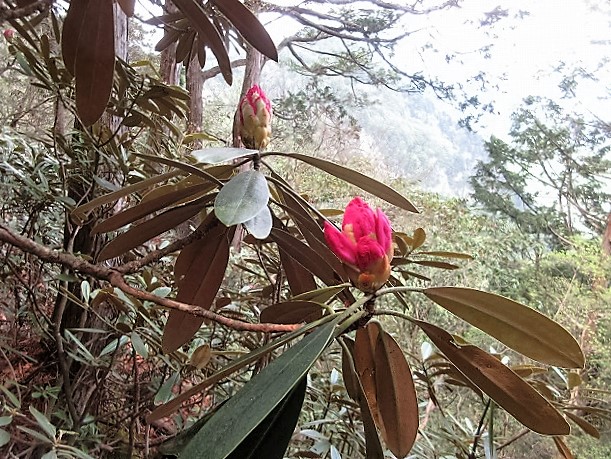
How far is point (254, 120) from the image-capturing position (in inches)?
18.3

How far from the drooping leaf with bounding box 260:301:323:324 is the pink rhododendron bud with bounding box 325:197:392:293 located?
0.28ft

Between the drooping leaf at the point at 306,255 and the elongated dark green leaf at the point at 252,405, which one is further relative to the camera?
the drooping leaf at the point at 306,255

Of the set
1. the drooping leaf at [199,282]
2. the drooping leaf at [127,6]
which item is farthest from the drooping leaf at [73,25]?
the drooping leaf at [199,282]

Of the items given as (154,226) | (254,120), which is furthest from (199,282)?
(254,120)

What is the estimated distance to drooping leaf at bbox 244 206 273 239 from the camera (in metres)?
0.31

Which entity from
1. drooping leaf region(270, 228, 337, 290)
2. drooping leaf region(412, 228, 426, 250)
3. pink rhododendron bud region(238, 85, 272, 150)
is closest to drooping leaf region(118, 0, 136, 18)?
pink rhododendron bud region(238, 85, 272, 150)

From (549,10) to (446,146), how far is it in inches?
85.8

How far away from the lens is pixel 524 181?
167 inches

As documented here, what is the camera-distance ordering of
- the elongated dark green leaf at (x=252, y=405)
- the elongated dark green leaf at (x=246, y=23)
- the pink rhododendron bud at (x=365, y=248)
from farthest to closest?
the elongated dark green leaf at (x=246, y=23) < the pink rhododendron bud at (x=365, y=248) < the elongated dark green leaf at (x=252, y=405)

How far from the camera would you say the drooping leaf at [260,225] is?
31cm

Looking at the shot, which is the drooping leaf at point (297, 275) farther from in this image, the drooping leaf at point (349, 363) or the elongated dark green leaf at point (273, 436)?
the elongated dark green leaf at point (273, 436)

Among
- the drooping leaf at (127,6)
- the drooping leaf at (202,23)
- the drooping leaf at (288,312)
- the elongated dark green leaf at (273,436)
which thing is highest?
the drooping leaf at (127,6)

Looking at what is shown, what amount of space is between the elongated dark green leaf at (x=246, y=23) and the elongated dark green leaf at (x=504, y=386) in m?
0.30

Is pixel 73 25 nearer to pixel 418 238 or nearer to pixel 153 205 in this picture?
pixel 153 205
